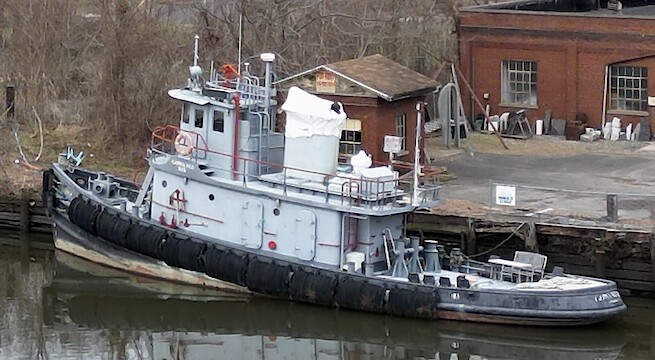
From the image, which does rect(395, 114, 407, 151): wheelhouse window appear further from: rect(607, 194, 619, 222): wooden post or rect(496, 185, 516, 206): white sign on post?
rect(607, 194, 619, 222): wooden post

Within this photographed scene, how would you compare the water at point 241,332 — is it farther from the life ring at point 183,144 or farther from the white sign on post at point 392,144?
the white sign on post at point 392,144

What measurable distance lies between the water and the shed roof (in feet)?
20.7

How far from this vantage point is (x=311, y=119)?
26438 millimetres

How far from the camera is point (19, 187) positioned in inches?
1264

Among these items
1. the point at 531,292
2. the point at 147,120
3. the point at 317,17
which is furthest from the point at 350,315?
the point at 317,17

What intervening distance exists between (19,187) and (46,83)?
21.3 ft

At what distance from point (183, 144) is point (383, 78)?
6102 mm

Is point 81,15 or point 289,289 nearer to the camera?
point 289,289

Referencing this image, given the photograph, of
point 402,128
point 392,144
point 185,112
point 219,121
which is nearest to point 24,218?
point 185,112

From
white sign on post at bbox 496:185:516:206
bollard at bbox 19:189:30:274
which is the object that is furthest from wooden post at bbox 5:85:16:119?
white sign on post at bbox 496:185:516:206

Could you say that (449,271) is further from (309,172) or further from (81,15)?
(81,15)

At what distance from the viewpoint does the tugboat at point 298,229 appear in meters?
25.3

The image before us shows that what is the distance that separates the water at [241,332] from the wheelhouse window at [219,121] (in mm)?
2876

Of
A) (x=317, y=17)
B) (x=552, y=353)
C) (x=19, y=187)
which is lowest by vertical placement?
(x=552, y=353)
